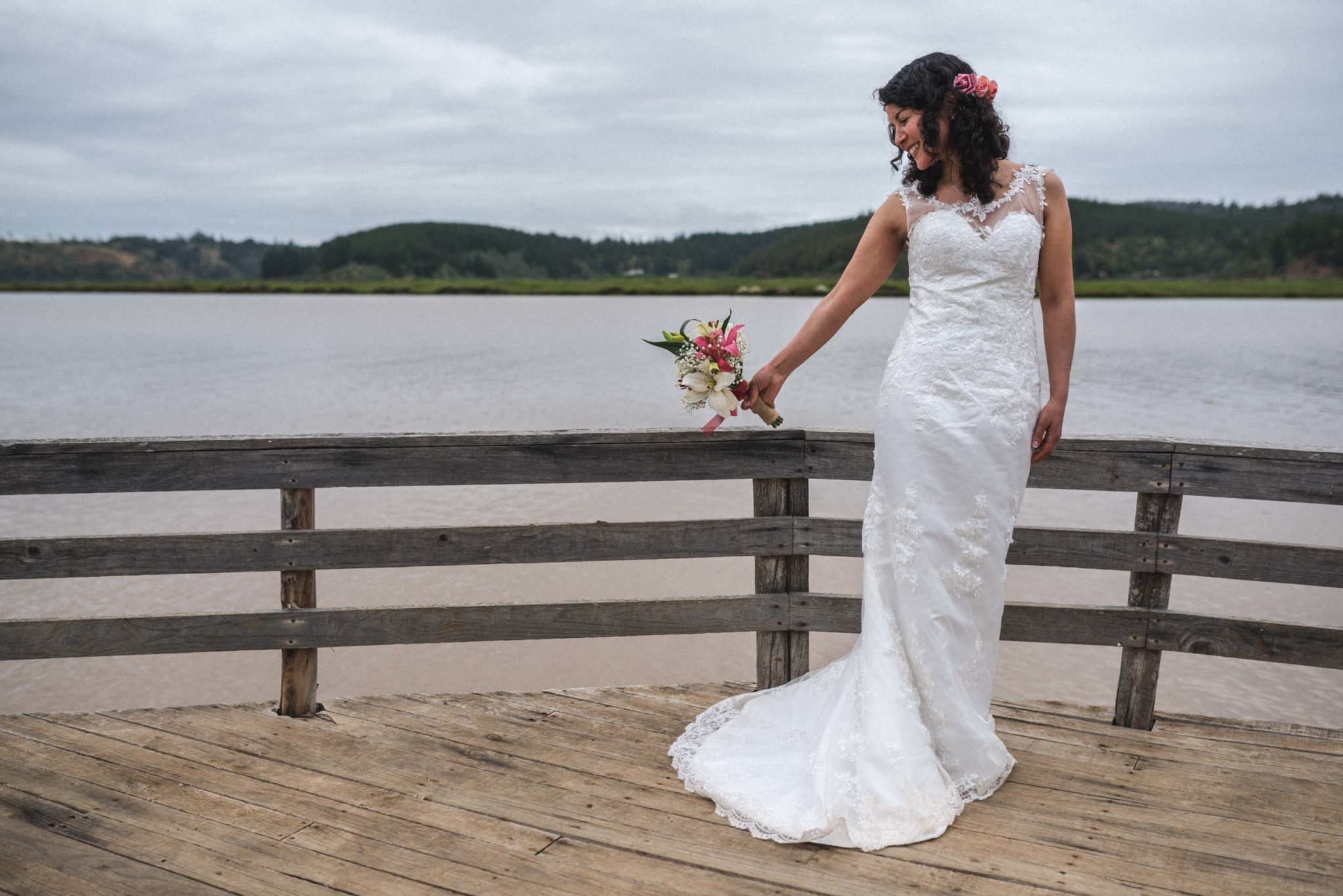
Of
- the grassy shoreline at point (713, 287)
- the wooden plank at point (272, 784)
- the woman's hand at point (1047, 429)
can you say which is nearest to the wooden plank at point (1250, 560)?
the woman's hand at point (1047, 429)

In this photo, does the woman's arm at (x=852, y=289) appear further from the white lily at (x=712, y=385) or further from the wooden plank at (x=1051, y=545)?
the wooden plank at (x=1051, y=545)

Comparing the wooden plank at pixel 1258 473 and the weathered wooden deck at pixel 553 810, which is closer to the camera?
the weathered wooden deck at pixel 553 810

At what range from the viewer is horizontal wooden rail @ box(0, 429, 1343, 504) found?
3432 millimetres

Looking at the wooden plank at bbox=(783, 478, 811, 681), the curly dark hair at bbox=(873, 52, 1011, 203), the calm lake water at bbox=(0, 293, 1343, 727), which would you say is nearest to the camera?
the curly dark hair at bbox=(873, 52, 1011, 203)

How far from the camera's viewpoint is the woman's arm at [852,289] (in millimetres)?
3121

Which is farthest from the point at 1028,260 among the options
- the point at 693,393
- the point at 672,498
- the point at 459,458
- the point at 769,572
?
the point at 672,498

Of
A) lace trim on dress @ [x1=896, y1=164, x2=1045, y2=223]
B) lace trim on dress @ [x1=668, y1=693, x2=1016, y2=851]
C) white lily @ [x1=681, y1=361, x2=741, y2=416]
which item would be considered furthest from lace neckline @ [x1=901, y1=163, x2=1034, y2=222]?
lace trim on dress @ [x1=668, y1=693, x2=1016, y2=851]

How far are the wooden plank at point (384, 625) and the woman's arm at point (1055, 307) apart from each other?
110cm

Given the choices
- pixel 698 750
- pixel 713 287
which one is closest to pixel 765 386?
pixel 698 750

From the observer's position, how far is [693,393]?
3154mm

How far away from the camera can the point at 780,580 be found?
3.74 meters

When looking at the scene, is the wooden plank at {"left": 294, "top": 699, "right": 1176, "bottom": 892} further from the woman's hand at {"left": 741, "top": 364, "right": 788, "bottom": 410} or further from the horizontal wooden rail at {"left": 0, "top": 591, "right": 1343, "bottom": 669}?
the woman's hand at {"left": 741, "top": 364, "right": 788, "bottom": 410}

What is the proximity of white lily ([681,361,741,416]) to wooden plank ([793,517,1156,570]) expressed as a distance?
633 mm

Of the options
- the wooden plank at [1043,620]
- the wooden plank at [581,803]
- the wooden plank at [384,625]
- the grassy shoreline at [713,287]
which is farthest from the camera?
the grassy shoreline at [713,287]
